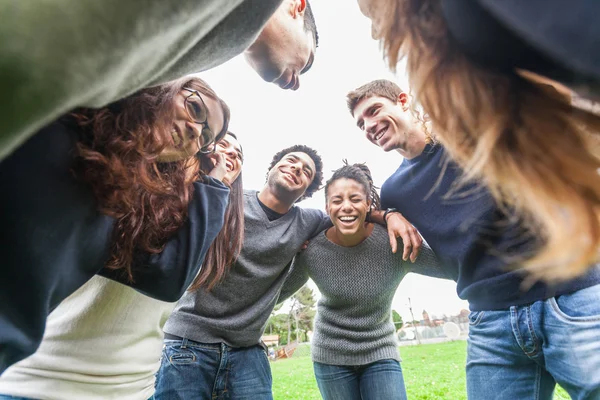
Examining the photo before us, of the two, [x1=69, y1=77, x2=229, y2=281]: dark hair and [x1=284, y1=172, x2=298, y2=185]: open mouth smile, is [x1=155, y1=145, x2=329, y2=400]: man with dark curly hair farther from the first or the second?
[x1=69, y1=77, x2=229, y2=281]: dark hair

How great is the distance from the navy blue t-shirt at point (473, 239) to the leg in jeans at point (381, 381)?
62 cm

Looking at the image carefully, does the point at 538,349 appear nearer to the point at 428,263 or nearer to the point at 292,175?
the point at 428,263

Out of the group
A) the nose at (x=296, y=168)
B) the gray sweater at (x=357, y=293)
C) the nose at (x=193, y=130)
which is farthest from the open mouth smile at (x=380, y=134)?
the nose at (x=193, y=130)

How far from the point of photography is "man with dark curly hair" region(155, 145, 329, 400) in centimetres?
188

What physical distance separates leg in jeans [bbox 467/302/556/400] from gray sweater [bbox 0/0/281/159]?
1251 mm

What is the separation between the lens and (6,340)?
60 centimetres

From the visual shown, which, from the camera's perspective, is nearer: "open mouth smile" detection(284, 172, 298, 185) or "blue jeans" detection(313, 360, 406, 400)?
"blue jeans" detection(313, 360, 406, 400)

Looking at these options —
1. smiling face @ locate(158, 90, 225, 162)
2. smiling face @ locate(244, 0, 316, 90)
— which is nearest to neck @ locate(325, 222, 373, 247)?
smiling face @ locate(244, 0, 316, 90)

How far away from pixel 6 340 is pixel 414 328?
1798cm

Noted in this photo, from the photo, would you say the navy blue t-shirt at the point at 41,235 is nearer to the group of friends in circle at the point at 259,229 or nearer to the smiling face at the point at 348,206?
the group of friends in circle at the point at 259,229

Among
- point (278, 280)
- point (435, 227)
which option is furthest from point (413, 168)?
point (278, 280)

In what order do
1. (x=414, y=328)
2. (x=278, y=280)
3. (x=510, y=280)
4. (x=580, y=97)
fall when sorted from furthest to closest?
1. (x=414, y=328)
2. (x=278, y=280)
3. (x=510, y=280)
4. (x=580, y=97)

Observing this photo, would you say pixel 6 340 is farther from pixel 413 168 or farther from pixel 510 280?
pixel 413 168

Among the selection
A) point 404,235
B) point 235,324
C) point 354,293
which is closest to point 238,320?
point 235,324
